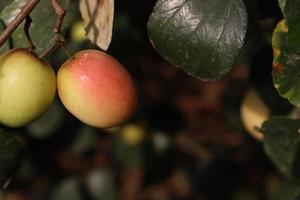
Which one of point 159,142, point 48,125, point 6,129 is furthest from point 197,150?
point 6,129

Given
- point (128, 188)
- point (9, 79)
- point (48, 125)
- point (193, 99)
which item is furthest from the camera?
point (193, 99)

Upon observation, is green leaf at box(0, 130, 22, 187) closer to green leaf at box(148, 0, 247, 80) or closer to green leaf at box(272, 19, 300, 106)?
green leaf at box(148, 0, 247, 80)

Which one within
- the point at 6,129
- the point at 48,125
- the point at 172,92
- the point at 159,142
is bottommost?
the point at 172,92

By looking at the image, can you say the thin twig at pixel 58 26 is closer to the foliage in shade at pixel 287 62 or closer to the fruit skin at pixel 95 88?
the fruit skin at pixel 95 88

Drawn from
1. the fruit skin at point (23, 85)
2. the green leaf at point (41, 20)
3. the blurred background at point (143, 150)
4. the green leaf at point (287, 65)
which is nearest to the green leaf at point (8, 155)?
the fruit skin at point (23, 85)

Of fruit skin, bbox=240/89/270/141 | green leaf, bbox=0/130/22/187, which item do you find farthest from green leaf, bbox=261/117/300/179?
green leaf, bbox=0/130/22/187

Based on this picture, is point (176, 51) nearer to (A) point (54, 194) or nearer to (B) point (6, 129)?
(B) point (6, 129)
